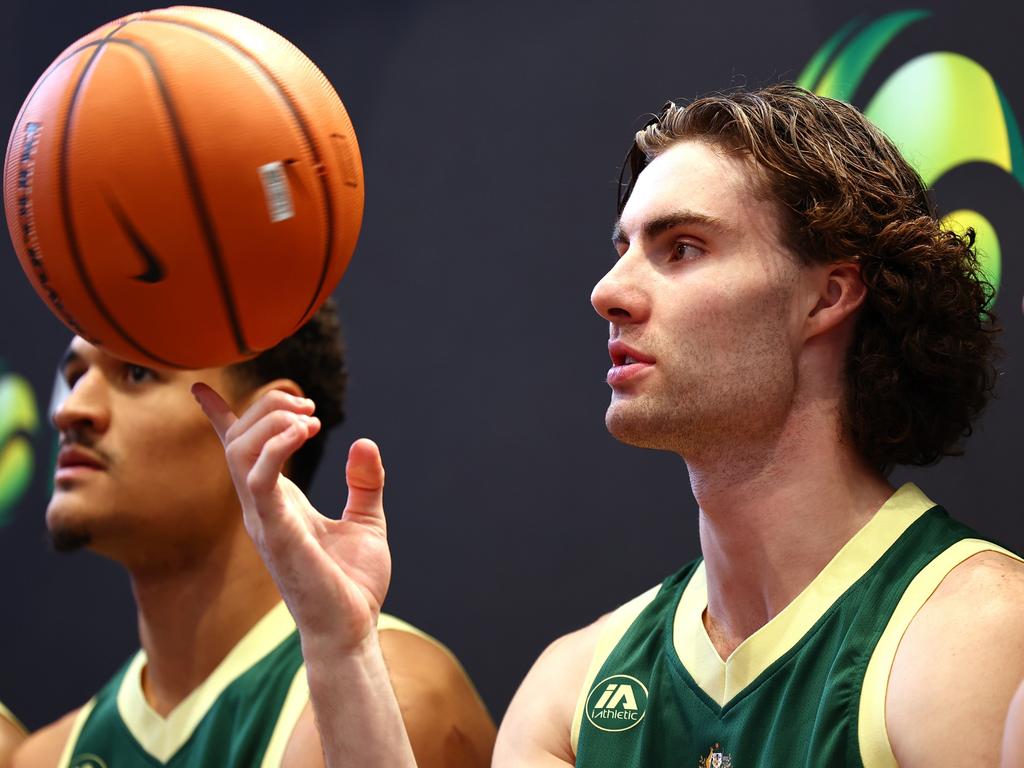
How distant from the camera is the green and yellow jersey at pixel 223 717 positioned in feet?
7.75

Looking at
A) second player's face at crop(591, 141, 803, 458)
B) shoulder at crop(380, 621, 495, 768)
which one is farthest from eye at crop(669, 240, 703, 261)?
shoulder at crop(380, 621, 495, 768)

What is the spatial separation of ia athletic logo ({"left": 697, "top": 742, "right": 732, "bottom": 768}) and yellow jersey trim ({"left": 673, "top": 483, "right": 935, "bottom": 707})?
0.07 metres

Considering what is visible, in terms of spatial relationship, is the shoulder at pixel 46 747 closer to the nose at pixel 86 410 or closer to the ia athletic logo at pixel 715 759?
the nose at pixel 86 410

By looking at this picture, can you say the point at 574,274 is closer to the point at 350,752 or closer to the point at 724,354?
the point at 724,354

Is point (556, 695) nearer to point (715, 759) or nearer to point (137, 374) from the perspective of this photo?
point (715, 759)

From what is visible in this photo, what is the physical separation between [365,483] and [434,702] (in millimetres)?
689

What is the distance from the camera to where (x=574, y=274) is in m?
2.75

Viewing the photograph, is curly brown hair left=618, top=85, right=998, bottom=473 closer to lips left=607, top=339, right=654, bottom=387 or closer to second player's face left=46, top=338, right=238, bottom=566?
lips left=607, top=339, right=654, bottom=387

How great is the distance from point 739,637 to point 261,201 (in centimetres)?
92

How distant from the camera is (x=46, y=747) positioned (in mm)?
2717

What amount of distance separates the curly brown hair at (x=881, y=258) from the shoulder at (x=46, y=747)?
5.73 ft

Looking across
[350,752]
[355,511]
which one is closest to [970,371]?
[355,511]

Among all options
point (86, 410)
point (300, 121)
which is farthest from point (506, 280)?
point (300, 121)

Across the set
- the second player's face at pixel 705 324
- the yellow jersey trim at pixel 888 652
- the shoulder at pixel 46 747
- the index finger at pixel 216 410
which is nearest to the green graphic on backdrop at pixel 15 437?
the shoulder at pixel 46 747
